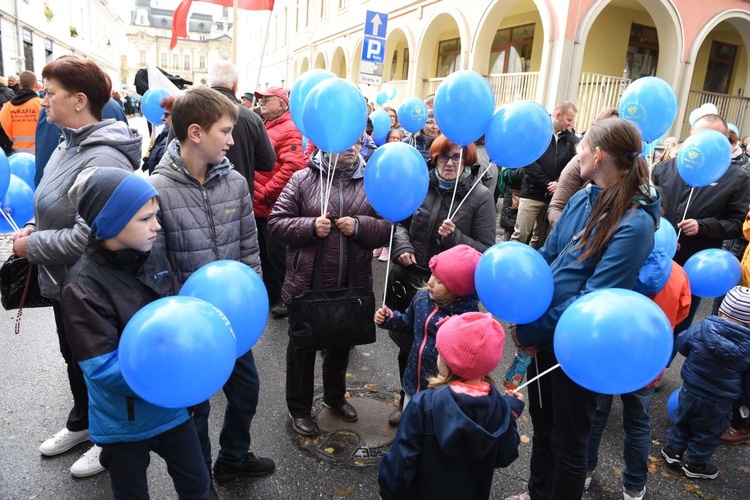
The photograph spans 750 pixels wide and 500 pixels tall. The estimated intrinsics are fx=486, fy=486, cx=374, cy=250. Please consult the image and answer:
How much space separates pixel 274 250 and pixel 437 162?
7.35ft

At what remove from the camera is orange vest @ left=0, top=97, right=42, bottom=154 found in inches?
254

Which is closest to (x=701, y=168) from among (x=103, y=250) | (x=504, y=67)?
(x=103, y=250)

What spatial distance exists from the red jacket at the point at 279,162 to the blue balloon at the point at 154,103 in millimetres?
1813

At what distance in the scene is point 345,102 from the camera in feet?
8.46

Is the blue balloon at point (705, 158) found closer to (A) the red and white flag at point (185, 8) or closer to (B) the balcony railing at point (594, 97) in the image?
(A) the red and white flag at point (185, 8)

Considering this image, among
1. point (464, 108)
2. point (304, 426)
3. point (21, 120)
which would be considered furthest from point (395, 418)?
point (21, 120)

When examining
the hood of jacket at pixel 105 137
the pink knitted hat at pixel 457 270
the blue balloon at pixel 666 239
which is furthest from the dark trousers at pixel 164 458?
the blue balloon at pixel 666 239

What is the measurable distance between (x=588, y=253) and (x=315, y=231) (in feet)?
4.59

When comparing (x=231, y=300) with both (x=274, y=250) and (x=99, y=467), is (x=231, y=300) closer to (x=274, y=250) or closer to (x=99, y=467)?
(x=99, y=467)

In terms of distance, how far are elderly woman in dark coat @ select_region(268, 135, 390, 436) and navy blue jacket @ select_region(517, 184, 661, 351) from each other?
1032mm

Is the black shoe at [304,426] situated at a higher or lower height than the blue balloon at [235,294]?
lower

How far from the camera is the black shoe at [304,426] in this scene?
118 inches

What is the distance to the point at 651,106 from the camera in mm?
3287

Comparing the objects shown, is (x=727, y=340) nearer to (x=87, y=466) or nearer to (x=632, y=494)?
(x=632, y=494)
